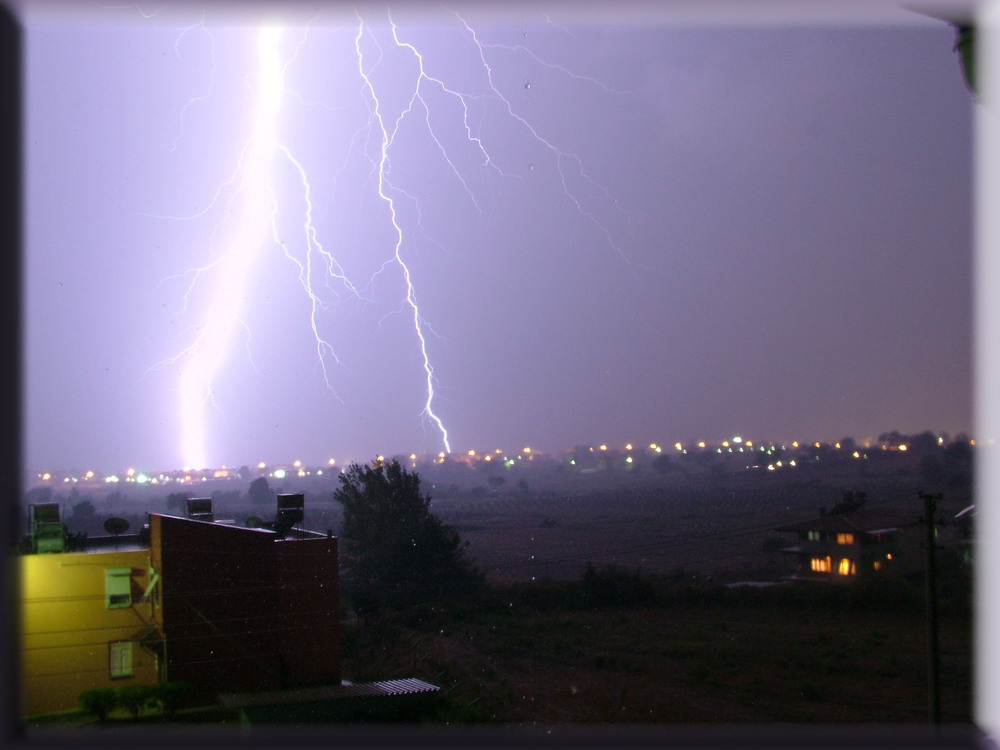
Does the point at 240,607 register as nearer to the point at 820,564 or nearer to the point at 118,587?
the point at 118,587

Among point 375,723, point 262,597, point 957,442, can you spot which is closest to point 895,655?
point 957,442

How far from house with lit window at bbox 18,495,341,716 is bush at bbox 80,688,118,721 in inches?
3.3

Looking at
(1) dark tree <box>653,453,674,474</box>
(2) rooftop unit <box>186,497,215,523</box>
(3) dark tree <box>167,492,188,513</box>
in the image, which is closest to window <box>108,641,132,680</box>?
(2) rooftop unit <box>186,497,215,523</box>

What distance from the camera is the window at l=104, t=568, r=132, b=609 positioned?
4820 millimetres

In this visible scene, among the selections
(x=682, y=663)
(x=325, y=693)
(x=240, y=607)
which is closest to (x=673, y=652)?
(x=682, y=663)

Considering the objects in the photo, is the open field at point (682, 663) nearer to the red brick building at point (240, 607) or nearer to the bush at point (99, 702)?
the red brick building at point (240, 607)

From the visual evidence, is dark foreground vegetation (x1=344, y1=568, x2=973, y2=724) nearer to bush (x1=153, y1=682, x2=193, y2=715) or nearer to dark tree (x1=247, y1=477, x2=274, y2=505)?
bush (x1=153, y1=682, x2=193, y2=715)

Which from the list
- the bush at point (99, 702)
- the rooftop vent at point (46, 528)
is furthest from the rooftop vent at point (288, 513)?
the bush at point (99, 702)

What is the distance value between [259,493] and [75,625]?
Answer: 4802 millimetres

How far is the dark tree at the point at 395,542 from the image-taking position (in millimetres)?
11133

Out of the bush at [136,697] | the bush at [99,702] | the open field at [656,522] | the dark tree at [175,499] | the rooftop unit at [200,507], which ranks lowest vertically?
the open field at [656,522]

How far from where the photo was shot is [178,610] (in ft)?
16.4

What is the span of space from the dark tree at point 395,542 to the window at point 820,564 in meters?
5.12

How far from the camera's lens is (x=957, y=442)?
30.4 feet
